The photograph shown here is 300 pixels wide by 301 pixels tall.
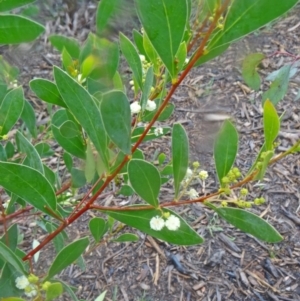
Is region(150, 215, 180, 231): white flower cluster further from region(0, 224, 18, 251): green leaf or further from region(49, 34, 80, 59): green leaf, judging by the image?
region(49, 34, 80, 59): green leaf

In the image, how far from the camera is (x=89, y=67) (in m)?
1.05

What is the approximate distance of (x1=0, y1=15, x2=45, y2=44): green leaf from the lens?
0.72 meters

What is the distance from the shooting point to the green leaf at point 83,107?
2.58 ft

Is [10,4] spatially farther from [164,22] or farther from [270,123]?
[270,123]

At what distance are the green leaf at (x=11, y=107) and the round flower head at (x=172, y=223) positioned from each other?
15.7 inches

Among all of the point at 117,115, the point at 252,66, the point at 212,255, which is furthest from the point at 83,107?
the point at 212,255

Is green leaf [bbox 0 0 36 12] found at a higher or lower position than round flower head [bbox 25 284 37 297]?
higher

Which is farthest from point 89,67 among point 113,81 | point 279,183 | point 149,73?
point 279,183

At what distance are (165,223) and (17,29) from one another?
36 centimetres

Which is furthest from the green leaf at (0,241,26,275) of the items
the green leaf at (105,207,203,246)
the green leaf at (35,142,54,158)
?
the green leaf at (35,142,54,158)

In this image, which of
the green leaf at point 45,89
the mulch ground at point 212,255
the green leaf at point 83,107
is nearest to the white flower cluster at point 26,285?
the green leaf at point 83,107

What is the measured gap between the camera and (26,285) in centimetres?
86

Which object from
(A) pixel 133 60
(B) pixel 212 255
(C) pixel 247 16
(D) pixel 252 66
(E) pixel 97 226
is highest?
(C) pixel 247 16

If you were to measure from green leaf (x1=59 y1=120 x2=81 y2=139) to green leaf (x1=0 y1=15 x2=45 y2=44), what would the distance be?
0.86ft
